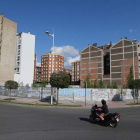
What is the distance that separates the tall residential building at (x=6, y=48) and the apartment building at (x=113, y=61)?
32.6m

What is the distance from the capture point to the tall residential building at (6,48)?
57062 mm

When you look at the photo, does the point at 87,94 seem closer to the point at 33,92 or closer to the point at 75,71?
the point at 33,92

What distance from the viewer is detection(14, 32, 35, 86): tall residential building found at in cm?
6912

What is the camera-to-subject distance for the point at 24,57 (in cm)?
A: 7031

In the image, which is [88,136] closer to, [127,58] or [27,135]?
[27,135]

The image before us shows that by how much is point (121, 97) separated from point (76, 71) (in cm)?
10662

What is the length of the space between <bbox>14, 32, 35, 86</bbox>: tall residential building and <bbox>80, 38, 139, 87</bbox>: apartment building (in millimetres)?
24457

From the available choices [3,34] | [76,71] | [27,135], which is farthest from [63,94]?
[76,71]

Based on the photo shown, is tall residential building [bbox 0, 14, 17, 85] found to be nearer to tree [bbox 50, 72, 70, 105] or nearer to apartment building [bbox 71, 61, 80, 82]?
tree [bbox 50, 72, 70, 105]

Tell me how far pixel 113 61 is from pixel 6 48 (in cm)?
4337

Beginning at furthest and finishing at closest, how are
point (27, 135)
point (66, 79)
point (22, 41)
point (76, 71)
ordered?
point (76, 71), point (22, 41), point (66, 79), point (27, 135)

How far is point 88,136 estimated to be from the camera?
19.6ft

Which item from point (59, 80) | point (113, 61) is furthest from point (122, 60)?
point (59, 80)

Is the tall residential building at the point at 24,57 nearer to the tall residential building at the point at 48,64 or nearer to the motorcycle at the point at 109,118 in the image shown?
the tall residential building at the point at 48,64
